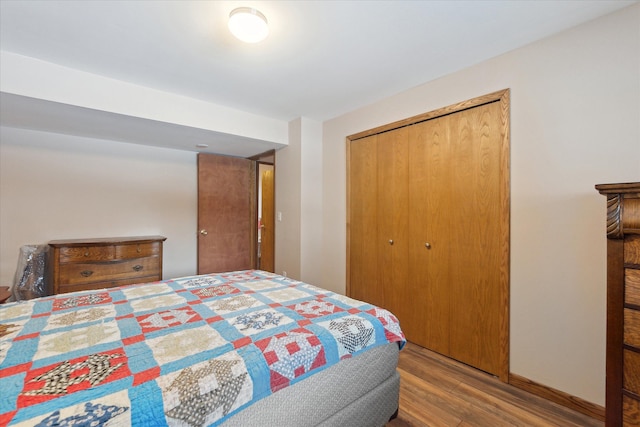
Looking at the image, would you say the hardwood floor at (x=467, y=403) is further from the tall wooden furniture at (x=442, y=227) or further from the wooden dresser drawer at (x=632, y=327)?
the wooden dresser drawer at (x=632, y=327)

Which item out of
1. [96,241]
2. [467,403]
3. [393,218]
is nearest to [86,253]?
[96,241]

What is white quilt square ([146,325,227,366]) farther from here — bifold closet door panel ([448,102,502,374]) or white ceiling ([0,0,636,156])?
bifold closet door panel ([448,102,502,374])

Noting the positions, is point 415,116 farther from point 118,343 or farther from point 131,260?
point 131,260

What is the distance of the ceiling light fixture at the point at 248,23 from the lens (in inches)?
62.9

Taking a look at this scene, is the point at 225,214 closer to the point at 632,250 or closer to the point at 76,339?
the point at 76,339

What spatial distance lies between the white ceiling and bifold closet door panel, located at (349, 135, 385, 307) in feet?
2.24

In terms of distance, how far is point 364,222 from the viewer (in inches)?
121

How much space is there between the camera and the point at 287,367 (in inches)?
43.6

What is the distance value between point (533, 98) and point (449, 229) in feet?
3.54

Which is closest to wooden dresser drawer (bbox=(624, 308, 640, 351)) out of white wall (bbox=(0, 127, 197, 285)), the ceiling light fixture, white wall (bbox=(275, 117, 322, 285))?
the ceiling light fixture

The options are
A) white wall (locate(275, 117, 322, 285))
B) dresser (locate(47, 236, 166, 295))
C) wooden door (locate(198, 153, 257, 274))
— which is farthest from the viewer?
wooden door (locate(198, 153, 257, 274))

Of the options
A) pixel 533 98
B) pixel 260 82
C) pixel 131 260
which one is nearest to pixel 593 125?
pixel 533 98

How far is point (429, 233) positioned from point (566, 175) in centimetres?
101

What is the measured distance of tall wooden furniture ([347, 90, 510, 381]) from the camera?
6.90 feet
